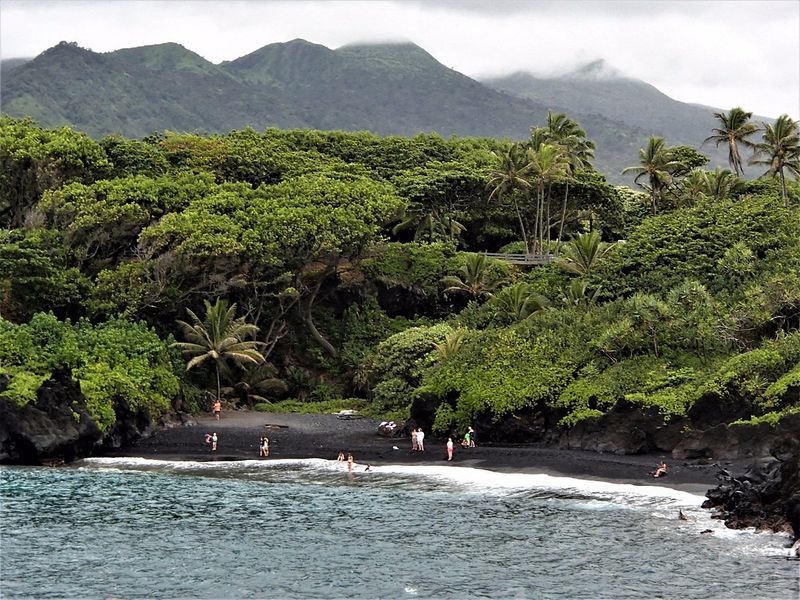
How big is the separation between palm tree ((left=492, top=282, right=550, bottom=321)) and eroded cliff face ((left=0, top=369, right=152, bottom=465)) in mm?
21487

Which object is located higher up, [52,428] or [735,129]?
[735,129]

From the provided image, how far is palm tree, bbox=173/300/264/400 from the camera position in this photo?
51.0 meters

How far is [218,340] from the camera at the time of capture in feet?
169

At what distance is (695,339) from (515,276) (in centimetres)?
1896

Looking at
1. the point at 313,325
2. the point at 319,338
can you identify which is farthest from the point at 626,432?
the point at 313,325

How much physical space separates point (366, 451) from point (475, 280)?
18.2m

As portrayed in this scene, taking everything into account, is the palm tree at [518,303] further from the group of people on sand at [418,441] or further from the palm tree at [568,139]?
the palm tree at [568,139]

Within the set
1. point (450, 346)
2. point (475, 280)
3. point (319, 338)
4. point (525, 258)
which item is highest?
point (525, 258)

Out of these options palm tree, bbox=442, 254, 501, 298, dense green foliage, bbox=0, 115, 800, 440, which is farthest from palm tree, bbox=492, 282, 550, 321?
palm tree, bbox=442, 254, 501, 298

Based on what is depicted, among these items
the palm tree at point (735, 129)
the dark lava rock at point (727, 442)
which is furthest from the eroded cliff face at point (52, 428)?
the palm tree at point (735, 129)

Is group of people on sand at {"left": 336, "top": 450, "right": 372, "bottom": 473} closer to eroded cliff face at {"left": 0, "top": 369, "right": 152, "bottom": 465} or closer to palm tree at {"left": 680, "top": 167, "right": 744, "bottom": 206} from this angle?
eroded cliff face at {"left": 0, "top": 369, "right": 152, "bottom": 465}

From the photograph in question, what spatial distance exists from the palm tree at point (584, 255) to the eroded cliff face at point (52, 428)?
28.0 metres

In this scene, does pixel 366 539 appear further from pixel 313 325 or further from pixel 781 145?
pixel 781 145


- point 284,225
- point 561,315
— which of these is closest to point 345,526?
point 561,315
